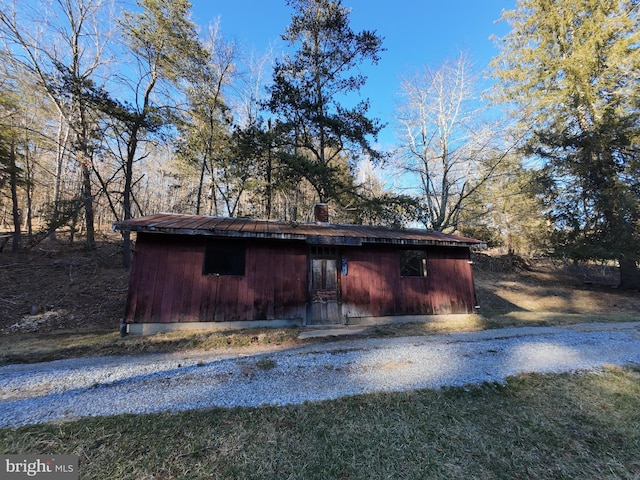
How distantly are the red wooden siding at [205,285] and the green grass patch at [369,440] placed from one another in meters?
4.57

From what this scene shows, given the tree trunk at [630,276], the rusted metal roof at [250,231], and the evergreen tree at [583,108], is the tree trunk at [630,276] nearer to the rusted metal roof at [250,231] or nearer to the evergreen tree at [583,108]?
the evergreen tree at [583,108]

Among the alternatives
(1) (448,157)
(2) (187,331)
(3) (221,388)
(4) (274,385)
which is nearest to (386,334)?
(4) (274,385)

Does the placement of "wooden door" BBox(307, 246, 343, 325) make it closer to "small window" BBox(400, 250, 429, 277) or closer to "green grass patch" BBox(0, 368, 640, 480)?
"small window" BBox(400, 250, 429, 277)

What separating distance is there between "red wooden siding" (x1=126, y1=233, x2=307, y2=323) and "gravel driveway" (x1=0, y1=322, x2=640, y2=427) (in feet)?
6.55

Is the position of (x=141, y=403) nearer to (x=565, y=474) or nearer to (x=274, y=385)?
(x=274, y=385)

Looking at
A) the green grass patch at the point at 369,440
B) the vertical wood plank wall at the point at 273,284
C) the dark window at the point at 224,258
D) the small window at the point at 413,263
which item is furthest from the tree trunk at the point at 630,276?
the dark window at the point at 224,258

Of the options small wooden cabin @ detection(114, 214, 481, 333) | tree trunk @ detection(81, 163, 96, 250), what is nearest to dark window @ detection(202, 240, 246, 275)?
small wooden cabin @ detection(114, 214, 481, 333)

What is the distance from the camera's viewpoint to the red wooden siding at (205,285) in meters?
7.16

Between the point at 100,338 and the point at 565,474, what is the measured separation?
838 centimetres

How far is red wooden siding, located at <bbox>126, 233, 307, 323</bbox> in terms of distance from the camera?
282 inches

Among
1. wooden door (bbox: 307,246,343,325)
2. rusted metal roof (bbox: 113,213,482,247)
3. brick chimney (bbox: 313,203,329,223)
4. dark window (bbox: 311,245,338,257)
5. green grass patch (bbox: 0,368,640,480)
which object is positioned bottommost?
green grass patch (bbox: 0,368,640,480)

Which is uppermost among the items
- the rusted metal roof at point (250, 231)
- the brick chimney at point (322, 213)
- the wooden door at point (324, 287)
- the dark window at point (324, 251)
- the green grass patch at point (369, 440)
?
the brick chimney at point (322, 213)

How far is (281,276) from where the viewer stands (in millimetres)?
8102

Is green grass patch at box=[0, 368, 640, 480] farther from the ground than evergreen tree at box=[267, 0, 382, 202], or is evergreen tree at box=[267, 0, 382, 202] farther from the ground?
evergreen tree at box=[267, 0, 382, 202]
